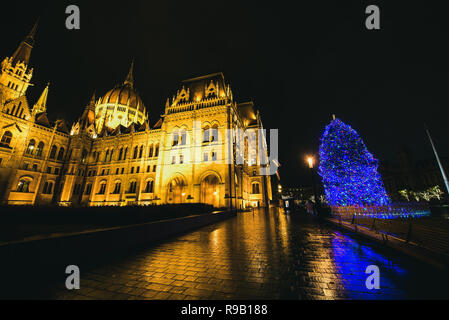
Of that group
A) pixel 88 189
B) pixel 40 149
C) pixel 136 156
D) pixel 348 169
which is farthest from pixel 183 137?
pixel 40 149

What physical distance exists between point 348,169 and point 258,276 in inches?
597

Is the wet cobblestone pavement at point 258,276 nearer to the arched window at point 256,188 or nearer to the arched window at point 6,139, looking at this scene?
the arched window at point 256,188

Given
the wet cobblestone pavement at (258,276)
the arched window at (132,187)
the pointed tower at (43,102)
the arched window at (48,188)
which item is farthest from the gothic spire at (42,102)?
the wet cobblestone pavement at (258,276)

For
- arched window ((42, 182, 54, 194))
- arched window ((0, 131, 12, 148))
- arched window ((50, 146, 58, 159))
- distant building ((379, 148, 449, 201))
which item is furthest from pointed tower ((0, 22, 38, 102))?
distant building ((379, 148, 449, 201))

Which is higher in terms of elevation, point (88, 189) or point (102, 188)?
point (102, 188)

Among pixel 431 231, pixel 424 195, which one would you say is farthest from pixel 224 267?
pixel 424 195

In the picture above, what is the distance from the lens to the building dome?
147 feet

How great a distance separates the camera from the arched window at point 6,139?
27.3 metres

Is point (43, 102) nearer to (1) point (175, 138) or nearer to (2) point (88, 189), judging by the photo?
(2) point (88, 189)

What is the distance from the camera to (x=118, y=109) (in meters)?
46.3

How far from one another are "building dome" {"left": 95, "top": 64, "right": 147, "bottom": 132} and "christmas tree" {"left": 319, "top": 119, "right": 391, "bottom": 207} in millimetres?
46714

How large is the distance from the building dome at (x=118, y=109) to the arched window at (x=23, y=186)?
1897cm

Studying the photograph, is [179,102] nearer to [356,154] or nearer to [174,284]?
[356,154]

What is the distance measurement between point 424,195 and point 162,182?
58293 mm
